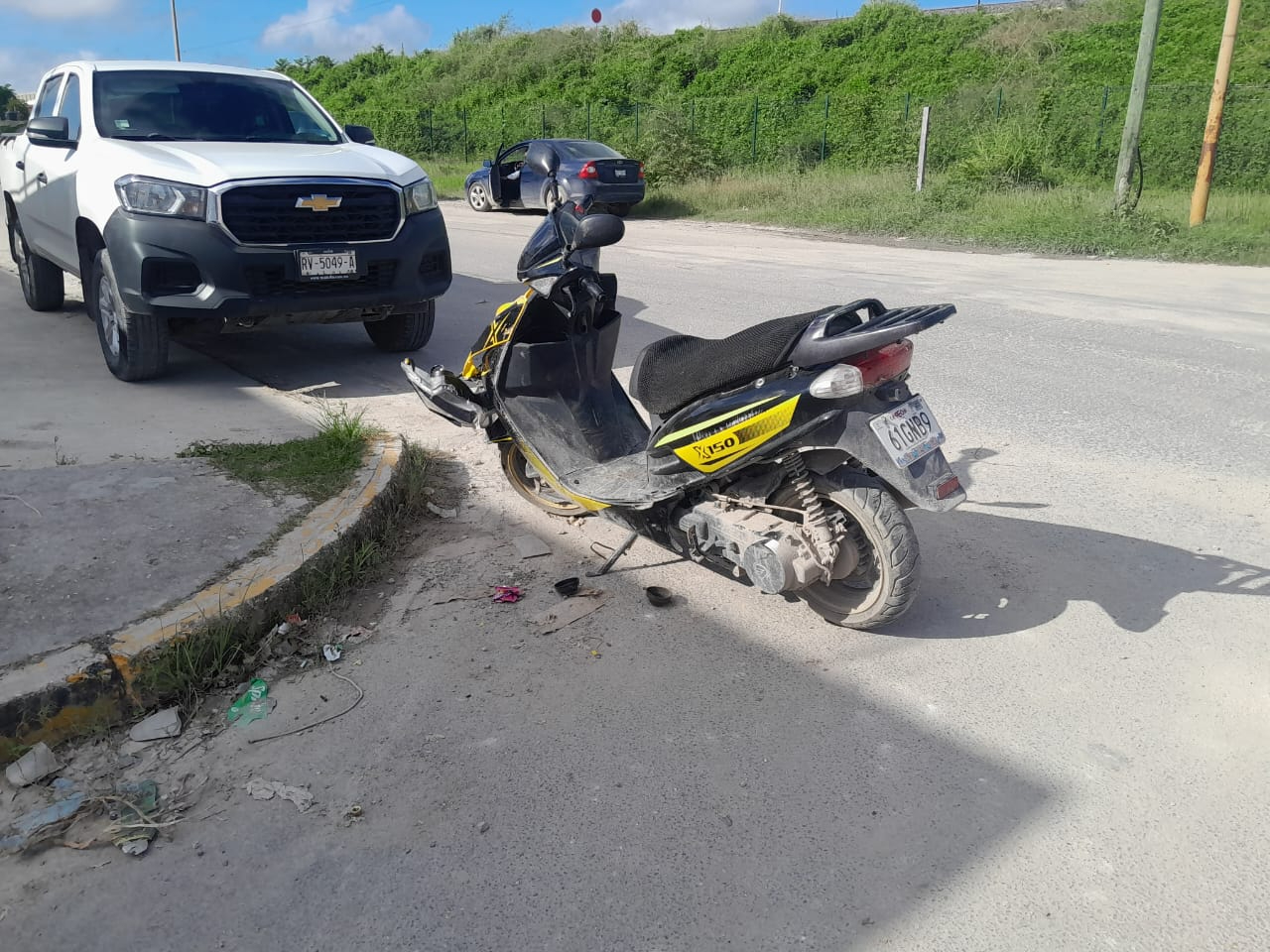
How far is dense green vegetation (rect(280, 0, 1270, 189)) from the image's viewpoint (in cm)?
2081

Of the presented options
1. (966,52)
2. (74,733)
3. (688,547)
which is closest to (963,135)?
(966,52)

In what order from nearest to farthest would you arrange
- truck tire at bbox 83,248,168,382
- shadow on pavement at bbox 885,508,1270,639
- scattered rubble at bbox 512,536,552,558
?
shadow on pavement at bbox 885,508,1270,639
scattered rubble at bbox 512,536,552,558
truck tire at bbox 83,248,168,382

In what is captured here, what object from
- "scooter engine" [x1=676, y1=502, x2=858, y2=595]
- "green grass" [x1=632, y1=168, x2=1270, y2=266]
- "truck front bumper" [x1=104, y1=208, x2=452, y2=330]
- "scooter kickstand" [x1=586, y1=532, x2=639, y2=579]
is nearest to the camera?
"scooter engine" [x1=676, y1=502, x2=858, y2=595]

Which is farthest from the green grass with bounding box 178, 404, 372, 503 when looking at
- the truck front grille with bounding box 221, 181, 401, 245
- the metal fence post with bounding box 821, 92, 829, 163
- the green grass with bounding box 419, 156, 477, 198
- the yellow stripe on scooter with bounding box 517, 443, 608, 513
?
the metal fence post with bounding box 821, 92, 829, 163

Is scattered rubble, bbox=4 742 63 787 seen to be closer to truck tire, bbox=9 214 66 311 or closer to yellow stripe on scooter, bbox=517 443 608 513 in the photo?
yellow stripe on scooter, bbox=517 443 608 513

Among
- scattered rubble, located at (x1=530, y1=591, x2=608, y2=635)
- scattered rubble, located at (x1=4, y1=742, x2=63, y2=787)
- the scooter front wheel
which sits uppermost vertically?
the scooter front wheel

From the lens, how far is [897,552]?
334 cm

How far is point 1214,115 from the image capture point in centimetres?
1427

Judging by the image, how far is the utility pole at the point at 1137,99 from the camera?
563 inches

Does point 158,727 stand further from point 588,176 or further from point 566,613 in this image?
point 588,176

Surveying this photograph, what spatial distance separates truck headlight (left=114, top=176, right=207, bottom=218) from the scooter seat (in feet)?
11.1

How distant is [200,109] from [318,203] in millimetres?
1921

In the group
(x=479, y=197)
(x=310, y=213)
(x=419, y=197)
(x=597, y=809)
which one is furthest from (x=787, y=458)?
(x=479, y=197)

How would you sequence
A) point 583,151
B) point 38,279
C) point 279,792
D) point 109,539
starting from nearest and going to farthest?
point 279,792
point 109,539
point 38,279
point 583,151
